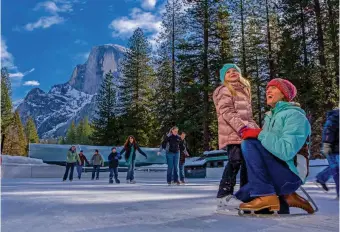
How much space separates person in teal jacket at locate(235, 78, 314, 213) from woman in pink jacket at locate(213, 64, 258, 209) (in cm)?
41

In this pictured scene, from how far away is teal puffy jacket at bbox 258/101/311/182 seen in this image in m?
2.65

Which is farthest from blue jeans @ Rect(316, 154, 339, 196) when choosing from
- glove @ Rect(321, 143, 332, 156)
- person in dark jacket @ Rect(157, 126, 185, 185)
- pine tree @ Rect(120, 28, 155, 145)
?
pine tree @ Rect(120, 28, 155, 145)

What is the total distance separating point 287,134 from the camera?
2.66m

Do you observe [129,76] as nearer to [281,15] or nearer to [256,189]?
[281,15]

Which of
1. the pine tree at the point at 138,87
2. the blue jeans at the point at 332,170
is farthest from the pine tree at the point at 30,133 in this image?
the blue jeans at the point at 332,170

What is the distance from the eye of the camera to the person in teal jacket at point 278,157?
105 inches

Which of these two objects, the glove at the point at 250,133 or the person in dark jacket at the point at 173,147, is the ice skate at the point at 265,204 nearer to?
the glove at the point at 250,133

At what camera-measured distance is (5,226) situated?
7.20 feet

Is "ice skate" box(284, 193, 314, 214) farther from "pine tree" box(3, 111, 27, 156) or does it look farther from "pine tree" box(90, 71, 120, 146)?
"pine tree" box(3, 111, 27, 156)

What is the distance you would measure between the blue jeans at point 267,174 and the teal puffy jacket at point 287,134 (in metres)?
0.06

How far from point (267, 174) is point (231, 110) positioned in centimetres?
70

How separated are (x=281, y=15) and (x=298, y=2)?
267 cm

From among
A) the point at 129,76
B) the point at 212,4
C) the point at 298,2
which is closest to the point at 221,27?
the point at 212,4

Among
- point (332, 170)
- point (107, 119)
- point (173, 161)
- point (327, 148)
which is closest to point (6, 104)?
point (107, 119)
